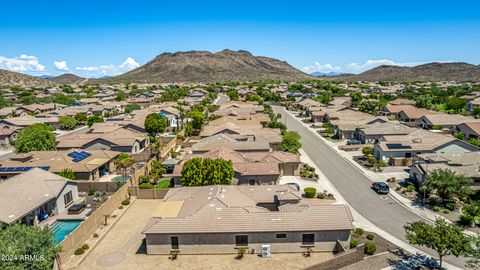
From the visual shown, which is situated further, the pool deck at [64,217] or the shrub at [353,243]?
the pool deck at [64,217]

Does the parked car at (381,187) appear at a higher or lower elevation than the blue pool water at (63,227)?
higher

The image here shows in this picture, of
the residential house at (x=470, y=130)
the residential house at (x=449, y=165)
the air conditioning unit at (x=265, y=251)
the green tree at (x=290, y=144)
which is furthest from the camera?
the residential house at (x=470, y=130)

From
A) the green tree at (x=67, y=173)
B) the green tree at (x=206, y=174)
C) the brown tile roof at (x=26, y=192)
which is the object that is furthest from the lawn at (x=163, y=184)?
the brown tile roof at (x=26, y=192)


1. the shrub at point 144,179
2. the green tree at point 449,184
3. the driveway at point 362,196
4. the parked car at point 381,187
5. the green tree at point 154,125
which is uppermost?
the green tree at point 154,125

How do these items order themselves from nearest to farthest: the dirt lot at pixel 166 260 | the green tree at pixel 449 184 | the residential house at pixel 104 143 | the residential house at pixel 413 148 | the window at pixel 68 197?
1. the dirt lot at pixel 166 260
2. the green tree at pixel 449 184
3. the window at pixel 68 197
4. the residential house at pixel 413 148
5. the residential house at pixel 104 143

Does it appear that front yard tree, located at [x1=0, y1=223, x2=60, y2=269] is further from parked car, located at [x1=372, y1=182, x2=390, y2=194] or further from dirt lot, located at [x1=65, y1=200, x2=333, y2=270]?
parked car, located at [x1=372, y1=182, x2=390, y2=194]

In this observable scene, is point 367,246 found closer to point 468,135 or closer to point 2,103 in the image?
point 468,135

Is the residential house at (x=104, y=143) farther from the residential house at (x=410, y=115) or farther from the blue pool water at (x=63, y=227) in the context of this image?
the residential house at (x=410, y=115)
